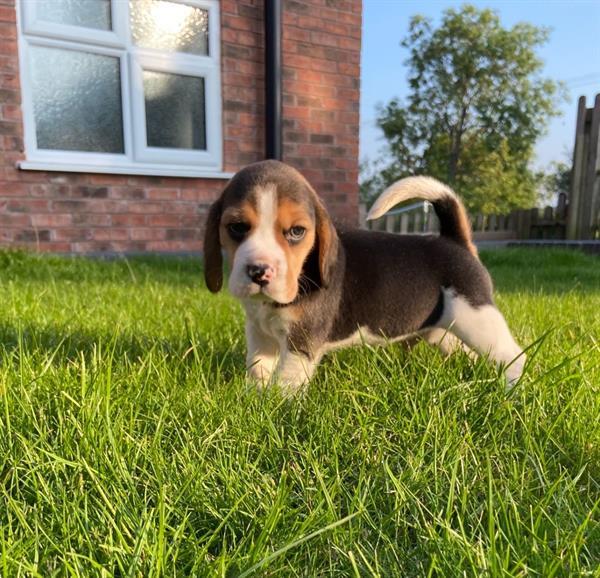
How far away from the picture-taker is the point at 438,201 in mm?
2381

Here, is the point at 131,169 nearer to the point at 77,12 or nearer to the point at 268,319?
the point at 77,12

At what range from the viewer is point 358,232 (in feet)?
7.89

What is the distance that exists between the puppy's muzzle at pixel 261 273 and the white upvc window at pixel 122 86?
5.19 meters

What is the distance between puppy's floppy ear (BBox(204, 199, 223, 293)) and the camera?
6.68ft

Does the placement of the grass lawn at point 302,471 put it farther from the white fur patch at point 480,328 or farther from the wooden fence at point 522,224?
the wooden fence at point 522,224

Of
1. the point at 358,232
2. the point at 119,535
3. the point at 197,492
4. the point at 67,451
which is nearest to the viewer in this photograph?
the point at 119,535

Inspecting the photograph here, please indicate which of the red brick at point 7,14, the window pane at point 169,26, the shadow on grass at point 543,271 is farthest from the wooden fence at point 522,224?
the red brick at point 7,14

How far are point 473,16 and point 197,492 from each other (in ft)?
113

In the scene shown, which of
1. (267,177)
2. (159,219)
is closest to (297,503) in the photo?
(267,177)

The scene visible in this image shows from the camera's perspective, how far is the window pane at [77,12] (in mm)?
5943

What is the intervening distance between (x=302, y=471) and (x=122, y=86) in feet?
20.6

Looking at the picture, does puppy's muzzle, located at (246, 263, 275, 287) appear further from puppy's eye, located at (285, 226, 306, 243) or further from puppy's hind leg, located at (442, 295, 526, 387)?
puppy's hind leg, located at (442, 295, 526, 387)

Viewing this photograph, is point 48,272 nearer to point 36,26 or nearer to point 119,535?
point 36,26

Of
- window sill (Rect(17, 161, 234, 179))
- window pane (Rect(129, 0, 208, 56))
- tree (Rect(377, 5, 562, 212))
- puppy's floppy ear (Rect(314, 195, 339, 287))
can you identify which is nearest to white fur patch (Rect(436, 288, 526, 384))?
puppy's floppy ear (Rect(314, 195, 339, 287))
